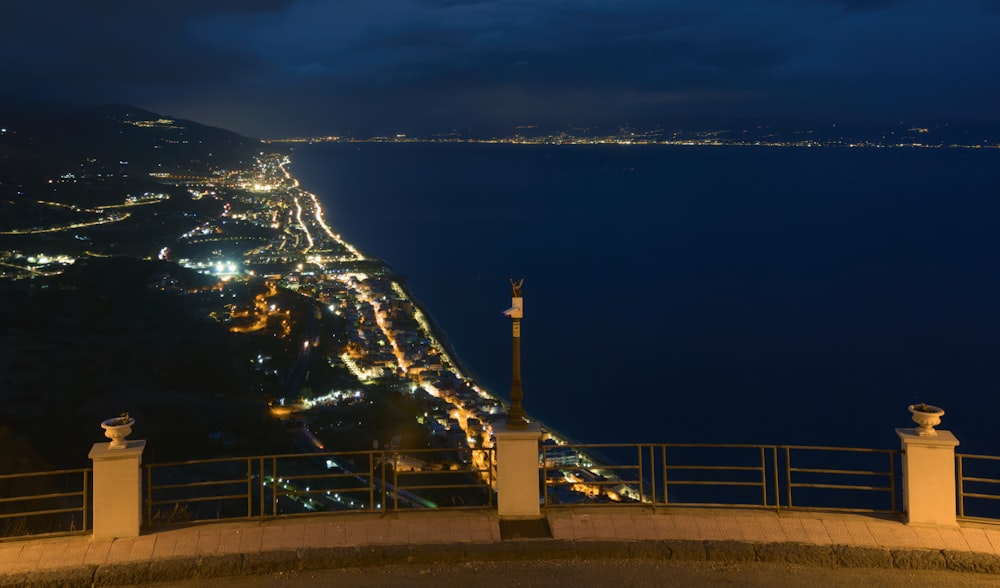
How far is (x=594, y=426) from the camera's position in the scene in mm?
35344

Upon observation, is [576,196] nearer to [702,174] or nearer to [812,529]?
[702,174]

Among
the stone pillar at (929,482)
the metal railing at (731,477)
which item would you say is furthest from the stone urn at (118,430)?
the metal railing at (731,477)

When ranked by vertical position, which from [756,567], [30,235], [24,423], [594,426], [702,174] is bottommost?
[594,426]

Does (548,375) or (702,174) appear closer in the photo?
(548,375)

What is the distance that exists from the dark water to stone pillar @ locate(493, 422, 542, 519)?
2684cm

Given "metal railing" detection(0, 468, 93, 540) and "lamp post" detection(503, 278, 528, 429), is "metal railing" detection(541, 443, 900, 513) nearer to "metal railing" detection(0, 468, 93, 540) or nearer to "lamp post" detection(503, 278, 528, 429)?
"metal railing" detection(0, 468, 93, 540)

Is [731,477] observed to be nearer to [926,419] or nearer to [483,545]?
[926,419]

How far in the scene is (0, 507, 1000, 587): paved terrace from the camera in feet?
20.3

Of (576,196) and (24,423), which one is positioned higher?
(576,196)

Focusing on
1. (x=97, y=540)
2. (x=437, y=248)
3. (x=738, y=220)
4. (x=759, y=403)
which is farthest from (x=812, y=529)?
(x=738, y=220)

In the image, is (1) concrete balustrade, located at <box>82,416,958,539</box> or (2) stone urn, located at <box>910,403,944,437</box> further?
(2) stone urn, located at <box>910,403,944,437</box>

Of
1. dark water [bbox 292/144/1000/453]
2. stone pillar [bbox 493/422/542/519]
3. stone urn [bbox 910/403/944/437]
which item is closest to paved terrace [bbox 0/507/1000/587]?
stone pillar [bbox 493/422/542/519]

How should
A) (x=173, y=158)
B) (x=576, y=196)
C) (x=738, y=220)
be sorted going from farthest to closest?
(x=173, y=158)
(x=576, y=196)
(x=738, y=220)

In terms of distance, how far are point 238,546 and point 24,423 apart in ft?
66.8
